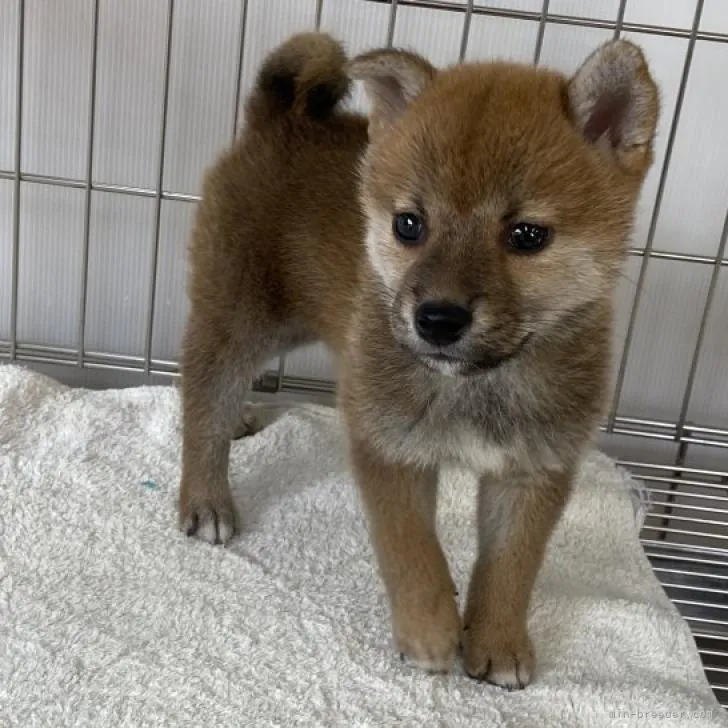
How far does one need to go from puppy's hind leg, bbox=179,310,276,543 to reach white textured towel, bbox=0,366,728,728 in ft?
0.23

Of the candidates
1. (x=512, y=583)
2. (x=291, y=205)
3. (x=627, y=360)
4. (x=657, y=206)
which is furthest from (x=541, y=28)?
(x=512, y=583)

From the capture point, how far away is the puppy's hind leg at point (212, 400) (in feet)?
5.23

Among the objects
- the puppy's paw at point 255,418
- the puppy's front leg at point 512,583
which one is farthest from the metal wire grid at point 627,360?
the puppy's front leg at point 512,583

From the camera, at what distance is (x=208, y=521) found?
1.56 metres

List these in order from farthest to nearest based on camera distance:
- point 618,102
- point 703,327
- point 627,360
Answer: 1. point 627,360
2. point 703,327
3. point 618,102

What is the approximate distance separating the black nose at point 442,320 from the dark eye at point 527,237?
0.12 m

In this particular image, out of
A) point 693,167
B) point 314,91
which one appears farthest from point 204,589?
point 693,167

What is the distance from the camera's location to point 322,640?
131cm

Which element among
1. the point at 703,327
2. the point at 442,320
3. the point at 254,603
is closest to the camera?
the point at 442,320

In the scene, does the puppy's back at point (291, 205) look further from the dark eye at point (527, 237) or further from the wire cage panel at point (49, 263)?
the wire cage panel at point (49, 263)

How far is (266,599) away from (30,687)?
36 cm

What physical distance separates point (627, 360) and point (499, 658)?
1041 millimetres

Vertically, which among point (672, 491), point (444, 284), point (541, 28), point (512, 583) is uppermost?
point (541, 28)

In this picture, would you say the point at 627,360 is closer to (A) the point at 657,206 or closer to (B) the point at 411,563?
(A) the point at 657,206
